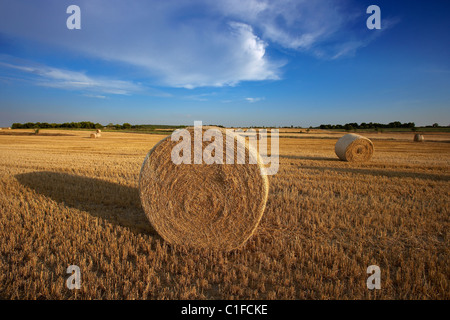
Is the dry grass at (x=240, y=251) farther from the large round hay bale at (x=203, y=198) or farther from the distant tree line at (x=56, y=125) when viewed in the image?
the distant tree line at (x=56, y=125)

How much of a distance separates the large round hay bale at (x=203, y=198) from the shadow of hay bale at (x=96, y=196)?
0.58 metres

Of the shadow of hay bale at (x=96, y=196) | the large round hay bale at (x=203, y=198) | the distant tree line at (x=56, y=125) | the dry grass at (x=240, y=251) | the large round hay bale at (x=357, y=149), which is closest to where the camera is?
the dry grass at (x=240, y=251)

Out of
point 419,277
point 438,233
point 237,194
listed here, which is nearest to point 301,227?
point 237,194

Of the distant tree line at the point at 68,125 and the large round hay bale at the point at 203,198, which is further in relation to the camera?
the distant tree line at the point at 68,125

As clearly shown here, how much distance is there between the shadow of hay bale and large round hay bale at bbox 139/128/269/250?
1.90 ft

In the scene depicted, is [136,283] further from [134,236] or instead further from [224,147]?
[224,147]

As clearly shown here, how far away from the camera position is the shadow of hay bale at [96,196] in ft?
15.5

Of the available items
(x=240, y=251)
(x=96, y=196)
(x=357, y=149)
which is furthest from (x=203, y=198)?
(x=357, y=149)

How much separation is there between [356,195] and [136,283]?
5.78 m

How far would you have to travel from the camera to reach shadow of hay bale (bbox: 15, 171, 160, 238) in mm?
4723

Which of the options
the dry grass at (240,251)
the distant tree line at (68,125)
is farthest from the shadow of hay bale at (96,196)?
the distant tree line at (68,125)

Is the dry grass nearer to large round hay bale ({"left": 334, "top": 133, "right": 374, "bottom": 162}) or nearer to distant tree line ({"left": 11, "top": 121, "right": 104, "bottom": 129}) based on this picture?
large round hay bale ({"left": 334, "top": 133, "right": 374, "bottom": 162})

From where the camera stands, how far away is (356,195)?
6.44 metres

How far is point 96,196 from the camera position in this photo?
238 inches
